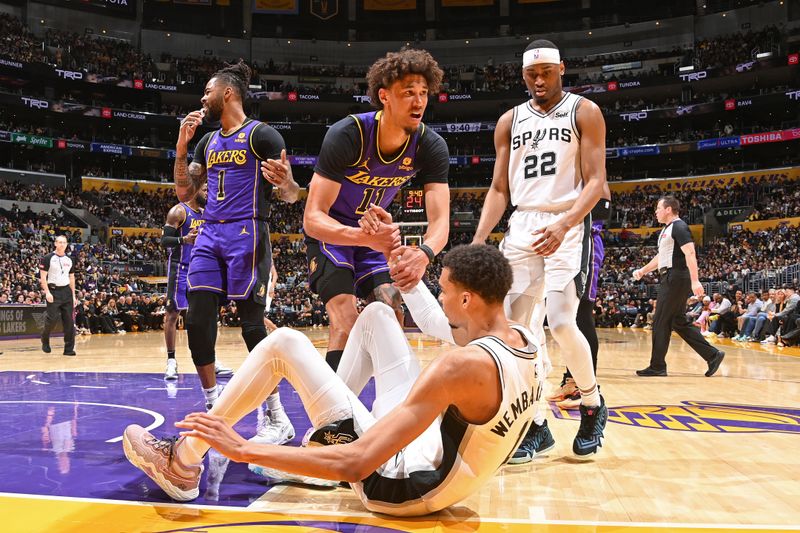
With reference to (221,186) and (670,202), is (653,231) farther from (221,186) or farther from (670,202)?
(221,186)

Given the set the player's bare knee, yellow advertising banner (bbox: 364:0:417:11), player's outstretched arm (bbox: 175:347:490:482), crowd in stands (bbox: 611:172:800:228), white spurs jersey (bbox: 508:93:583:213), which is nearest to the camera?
player's outstretched arm (bbox: 175:347:490:482)

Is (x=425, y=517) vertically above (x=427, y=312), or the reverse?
(x=427, y=312)

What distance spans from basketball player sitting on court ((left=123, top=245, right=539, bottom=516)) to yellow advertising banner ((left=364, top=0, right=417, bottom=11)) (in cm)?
4731

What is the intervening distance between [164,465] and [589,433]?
7.95 feet

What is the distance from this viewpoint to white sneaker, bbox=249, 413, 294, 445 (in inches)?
160

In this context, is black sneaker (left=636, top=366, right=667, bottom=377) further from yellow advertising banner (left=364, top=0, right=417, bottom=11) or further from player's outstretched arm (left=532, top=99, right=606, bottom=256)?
yellow advertising banner (left=364, top=0, right=417, bottom=11)

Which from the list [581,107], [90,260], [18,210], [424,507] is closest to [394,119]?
[581,107]

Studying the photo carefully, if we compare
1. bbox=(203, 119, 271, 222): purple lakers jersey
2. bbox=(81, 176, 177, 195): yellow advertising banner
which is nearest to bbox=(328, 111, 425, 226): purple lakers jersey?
bbox=(203, 119, 271, 222): purple lakers jersey

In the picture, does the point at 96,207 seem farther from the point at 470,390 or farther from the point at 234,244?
the point at 470,390

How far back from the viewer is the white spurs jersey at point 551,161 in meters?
4.14

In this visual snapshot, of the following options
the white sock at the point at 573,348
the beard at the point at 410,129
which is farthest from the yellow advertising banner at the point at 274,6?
the white sock at the point at 573,348

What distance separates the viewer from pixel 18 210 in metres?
29.3

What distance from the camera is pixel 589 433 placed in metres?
3.88

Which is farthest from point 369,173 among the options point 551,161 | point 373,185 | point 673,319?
point 673,319
